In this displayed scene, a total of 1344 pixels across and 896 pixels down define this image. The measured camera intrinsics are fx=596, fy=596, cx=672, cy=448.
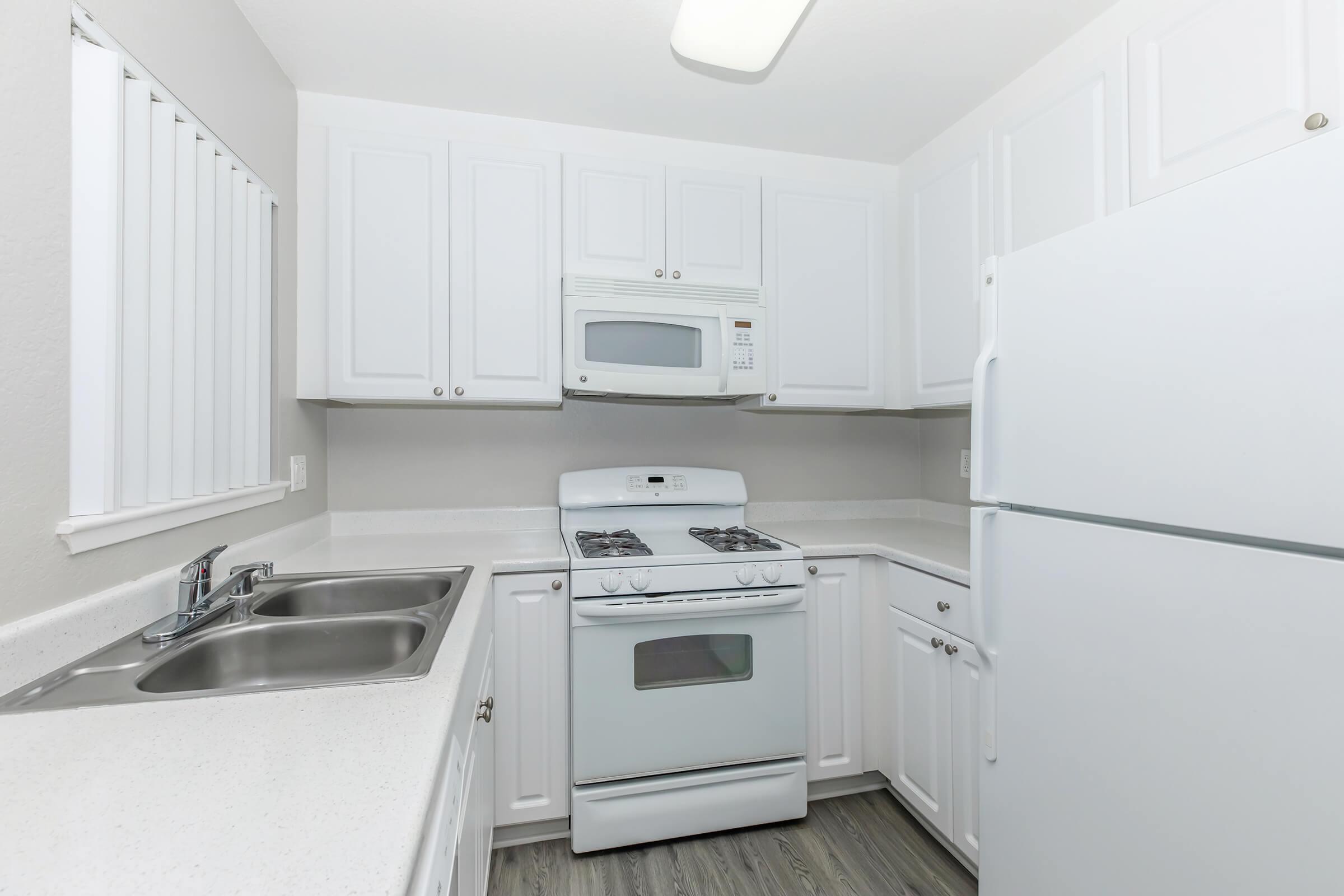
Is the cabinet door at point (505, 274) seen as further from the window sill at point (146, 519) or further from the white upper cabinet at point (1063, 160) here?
the white upper cabinet at point (1063, 160)

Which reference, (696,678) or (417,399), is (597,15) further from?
(696,678)

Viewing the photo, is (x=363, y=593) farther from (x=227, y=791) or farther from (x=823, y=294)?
(x=823, y=294)

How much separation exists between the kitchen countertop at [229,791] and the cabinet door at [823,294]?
1680 millimetres

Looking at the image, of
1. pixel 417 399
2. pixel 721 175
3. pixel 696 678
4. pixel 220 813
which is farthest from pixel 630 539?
pixel 220 813

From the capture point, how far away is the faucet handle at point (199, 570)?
45.1 inches

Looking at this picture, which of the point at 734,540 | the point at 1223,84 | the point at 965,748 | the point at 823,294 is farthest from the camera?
the point at 823,294

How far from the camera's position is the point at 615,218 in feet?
6.97

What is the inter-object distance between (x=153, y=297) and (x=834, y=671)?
2.08 metres

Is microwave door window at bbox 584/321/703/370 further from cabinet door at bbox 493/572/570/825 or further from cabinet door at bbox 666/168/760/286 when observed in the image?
cabinet door at bbox 493/572/570/825

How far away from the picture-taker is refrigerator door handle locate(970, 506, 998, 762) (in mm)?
1358

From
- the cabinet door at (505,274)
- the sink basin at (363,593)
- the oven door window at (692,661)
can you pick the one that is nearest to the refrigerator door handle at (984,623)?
the oven door window at (692,661)

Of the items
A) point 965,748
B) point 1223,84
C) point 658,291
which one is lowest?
point 965,748

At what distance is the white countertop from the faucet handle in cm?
38

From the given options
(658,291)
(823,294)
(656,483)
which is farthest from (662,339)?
(823,294)
